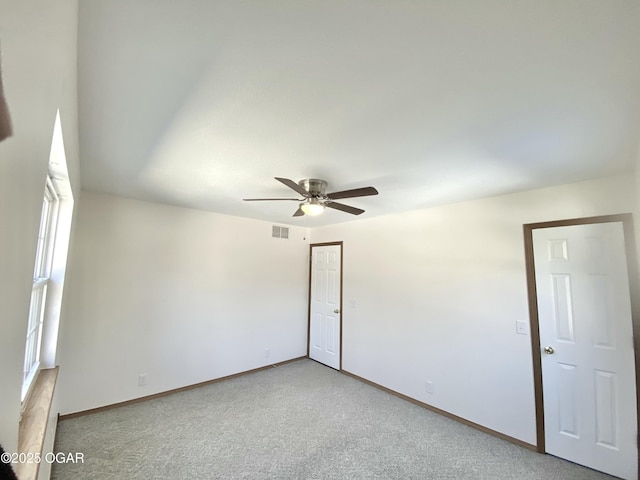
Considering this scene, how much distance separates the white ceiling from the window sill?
5.04 ft

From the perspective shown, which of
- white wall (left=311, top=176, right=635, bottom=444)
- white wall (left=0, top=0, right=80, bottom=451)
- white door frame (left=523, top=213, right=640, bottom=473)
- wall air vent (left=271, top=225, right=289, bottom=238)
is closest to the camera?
white wall (left=0, top=0, right=80, bottom=451)

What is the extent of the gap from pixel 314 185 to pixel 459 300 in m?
2.06

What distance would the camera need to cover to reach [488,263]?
9.04 feet

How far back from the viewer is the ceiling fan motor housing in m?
2.29

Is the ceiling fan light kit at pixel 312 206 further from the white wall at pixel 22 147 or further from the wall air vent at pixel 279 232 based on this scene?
the wall air vent at pixel 279 232

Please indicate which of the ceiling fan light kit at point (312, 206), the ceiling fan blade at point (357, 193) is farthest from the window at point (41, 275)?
the ceiling fan blade at point (357, 193)

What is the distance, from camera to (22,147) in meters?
0.58

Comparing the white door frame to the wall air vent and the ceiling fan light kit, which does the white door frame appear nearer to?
the ceiling fan light kit

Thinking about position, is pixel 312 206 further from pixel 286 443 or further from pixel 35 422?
pixel 286 443

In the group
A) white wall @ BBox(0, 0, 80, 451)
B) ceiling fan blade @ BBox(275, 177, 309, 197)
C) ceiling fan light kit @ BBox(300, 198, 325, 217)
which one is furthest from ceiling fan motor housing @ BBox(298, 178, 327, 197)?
white wall @ BBox(0, 0, 80, 451)

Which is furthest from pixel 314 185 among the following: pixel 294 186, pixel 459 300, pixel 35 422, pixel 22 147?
pixel 35 422

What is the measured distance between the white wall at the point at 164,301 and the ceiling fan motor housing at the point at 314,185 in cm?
200

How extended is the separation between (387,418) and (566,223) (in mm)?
2569

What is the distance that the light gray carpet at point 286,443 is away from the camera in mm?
2066
